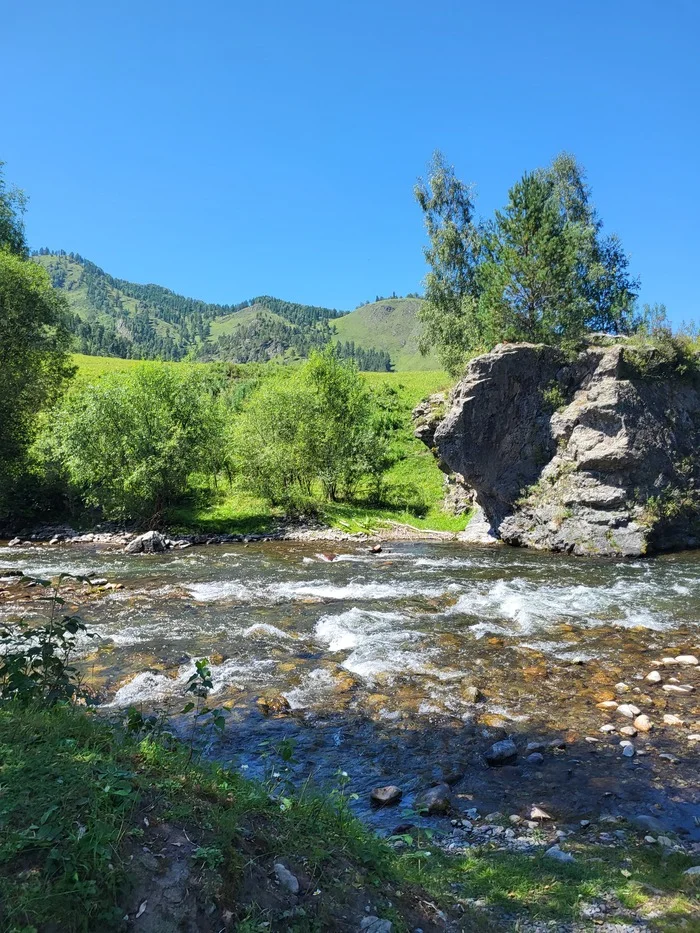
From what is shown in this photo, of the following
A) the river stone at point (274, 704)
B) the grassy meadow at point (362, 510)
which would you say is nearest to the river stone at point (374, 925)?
the river stone at point (274, 704)

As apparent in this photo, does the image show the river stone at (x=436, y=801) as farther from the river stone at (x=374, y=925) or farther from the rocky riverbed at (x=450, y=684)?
the river stone at (x=374, y=925)

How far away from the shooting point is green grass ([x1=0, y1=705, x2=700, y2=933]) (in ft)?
11.6

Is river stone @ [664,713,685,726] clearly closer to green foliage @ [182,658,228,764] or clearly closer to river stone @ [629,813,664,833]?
river stone @ [629,813,664,833]

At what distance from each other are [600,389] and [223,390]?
159ft

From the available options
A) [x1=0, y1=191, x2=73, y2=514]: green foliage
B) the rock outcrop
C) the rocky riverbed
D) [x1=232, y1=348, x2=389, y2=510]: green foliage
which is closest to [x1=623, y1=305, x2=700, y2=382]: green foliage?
the rock outcrop

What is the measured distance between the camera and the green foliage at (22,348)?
103 feet

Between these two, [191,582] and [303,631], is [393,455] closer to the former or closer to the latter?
[191,582]

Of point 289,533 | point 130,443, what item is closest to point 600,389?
point 289,533

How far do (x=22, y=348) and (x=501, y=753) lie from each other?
3381cm

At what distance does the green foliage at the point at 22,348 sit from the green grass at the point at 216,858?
32.1m

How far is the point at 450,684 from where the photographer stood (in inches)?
436

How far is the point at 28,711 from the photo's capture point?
5496 mm

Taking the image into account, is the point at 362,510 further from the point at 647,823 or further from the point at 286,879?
the point at 286,879

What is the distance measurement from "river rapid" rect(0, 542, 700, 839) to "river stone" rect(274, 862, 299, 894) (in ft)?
9.47
